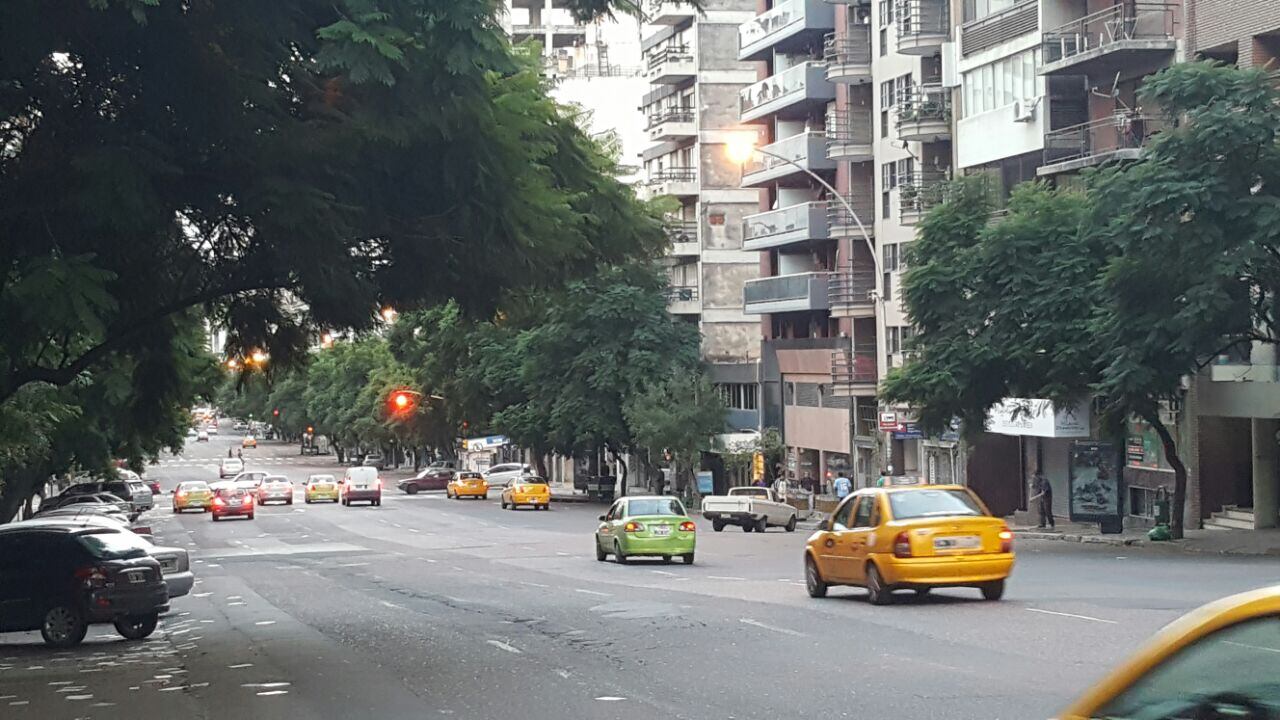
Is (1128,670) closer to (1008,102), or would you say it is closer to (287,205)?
(287,205)

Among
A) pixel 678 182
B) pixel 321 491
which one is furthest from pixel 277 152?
pixel 678 182

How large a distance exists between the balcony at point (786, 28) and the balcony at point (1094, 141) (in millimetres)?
22609

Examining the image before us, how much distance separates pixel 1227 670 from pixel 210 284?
14874 mm

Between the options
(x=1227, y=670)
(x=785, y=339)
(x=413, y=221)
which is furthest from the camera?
(x=785, y=339)

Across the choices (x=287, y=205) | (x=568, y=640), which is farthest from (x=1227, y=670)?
(x=568, y=640)

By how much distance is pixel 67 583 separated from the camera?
2298cm

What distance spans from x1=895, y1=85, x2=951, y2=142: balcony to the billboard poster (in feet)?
53.9

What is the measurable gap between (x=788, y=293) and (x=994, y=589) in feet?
162

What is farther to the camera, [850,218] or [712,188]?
[712,188]

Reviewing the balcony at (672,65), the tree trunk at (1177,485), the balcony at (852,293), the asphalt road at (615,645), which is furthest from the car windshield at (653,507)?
the balcony at (672,65)

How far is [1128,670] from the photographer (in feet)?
18.5

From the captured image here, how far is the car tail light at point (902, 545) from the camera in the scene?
21.4 meters

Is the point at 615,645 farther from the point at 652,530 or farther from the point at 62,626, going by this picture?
the point at 652,530

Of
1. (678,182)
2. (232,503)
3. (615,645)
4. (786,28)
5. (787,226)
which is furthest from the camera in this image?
(678,182)
